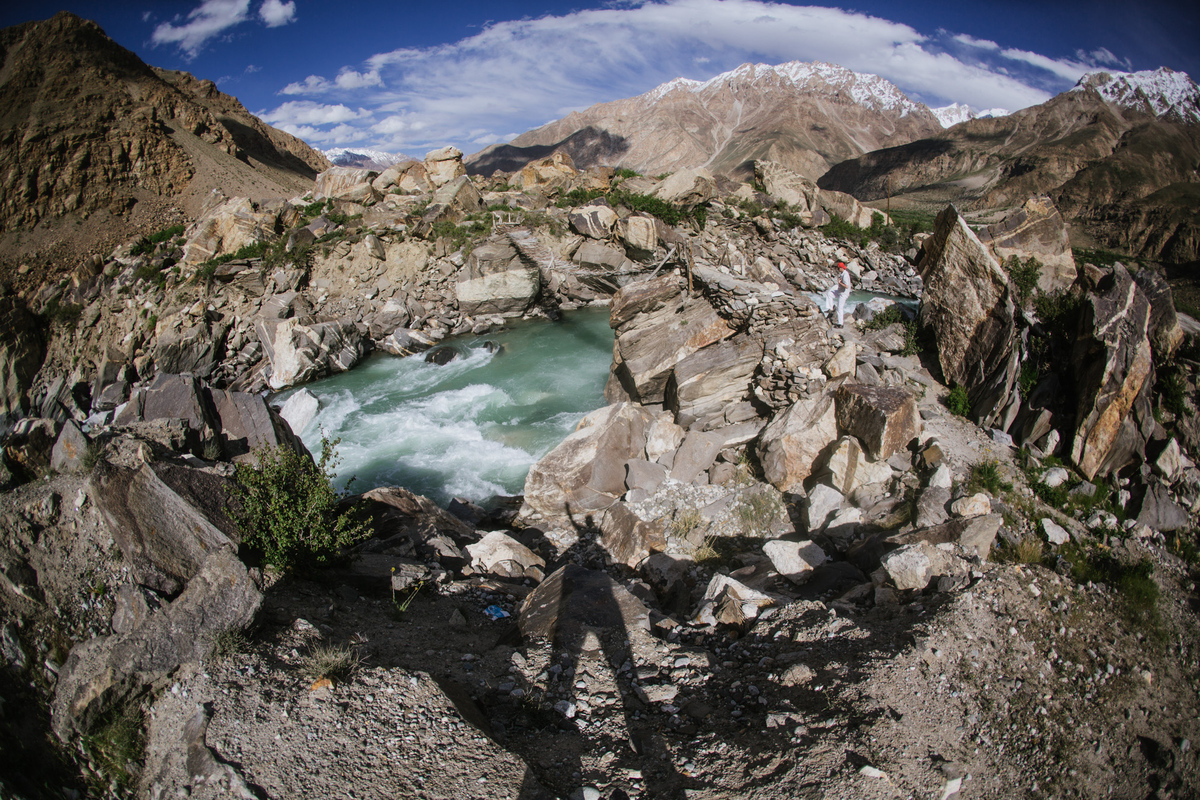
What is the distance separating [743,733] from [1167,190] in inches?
3614

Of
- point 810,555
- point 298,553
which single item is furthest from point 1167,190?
point 298,553

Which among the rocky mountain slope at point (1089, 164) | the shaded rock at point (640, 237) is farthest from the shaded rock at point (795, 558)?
the rocky mountain slope at point (1089, 164)

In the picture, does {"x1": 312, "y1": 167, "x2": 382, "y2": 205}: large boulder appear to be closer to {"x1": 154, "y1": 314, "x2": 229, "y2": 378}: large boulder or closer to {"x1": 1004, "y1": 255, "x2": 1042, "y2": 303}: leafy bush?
{"x1": 154, "y1": 314, "x2": 229, "y2": 378}: large boulder

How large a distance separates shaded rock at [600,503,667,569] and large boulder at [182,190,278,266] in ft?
77.8

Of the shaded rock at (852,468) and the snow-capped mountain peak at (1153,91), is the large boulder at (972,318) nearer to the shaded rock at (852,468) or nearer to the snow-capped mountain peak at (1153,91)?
the shaded rock at (852,468)

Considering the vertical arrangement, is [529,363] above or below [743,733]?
below

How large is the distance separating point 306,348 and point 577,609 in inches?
676

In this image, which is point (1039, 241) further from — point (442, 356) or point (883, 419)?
point (442, 356)

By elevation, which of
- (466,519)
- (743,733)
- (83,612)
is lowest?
(466,519)

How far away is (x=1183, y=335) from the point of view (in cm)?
720

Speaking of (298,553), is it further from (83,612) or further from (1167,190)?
(1167,190)

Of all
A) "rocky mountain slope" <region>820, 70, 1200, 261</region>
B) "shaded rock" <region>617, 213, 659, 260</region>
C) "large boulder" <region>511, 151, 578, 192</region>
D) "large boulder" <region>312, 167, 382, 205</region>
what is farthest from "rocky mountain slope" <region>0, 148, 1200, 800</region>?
"rocky mountain slope" <region>820, 70, 1200, 261</region>

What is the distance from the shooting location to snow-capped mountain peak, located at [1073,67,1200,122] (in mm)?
122150

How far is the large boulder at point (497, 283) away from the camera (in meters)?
21.9
